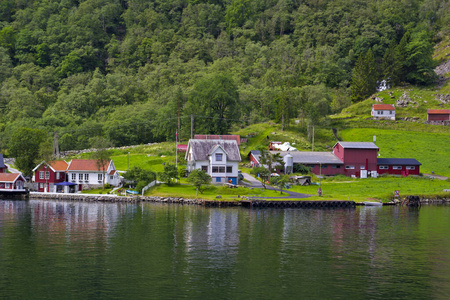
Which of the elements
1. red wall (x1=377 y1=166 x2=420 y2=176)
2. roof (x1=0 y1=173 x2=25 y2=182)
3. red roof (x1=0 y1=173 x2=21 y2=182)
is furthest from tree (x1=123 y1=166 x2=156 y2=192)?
red wall (x1=377 y1=166 x2=420 y2=176)

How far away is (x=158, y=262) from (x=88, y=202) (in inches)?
1742

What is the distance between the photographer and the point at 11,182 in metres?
93.4

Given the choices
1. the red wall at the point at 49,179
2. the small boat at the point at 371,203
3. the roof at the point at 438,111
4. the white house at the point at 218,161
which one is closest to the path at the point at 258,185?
the white house at the point at 218,161

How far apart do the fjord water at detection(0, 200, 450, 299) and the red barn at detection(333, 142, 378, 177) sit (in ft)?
92.0

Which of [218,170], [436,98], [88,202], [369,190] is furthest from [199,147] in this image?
[436,98]

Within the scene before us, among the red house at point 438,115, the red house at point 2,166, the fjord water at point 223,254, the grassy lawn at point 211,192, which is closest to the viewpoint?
the fjord water at point 223,254

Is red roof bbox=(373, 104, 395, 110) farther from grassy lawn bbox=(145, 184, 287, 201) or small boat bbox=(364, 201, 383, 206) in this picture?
grassy lawn bbox=(145, 184, 287, 201)

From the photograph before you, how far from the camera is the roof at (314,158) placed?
10075 cm

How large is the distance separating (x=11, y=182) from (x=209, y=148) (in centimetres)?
3686

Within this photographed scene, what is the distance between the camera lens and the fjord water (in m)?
37.6

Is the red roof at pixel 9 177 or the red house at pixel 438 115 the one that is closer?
the red roof at pixel 9 177

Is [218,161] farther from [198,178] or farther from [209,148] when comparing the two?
[198,178]

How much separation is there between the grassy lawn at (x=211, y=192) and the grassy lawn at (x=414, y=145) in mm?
39132

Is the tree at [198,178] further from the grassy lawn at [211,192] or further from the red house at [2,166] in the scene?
the red house at [2,166]
